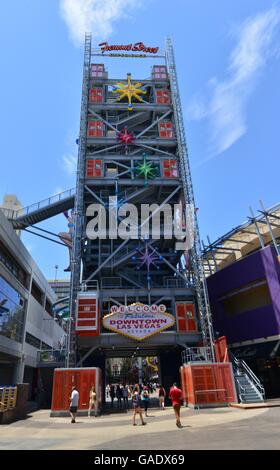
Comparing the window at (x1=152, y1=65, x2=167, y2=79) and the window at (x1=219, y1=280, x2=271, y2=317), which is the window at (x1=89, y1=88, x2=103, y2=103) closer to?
the window at (x1=152, y1=65, x2=167, y2=79)

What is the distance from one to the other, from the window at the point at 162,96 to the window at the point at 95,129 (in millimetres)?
8909

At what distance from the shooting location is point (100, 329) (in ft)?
102

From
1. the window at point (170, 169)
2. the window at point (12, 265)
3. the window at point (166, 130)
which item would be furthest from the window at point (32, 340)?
the window at point (166, 130)

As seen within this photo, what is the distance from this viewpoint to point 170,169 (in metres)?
40.0

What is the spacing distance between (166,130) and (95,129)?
9098 mm

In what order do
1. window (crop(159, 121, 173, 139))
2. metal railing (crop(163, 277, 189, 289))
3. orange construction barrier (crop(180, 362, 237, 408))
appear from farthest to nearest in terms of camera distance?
window (crop(159, 121, 173, 139)) < metal railing (crop(163, 277, 189, 289)) < orange construction barrier (crop(180, 362, 237, 408))

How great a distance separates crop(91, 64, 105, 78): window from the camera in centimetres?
4647

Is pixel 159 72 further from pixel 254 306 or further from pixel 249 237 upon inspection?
pixel 254 306

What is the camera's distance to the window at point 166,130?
42325 millimetres

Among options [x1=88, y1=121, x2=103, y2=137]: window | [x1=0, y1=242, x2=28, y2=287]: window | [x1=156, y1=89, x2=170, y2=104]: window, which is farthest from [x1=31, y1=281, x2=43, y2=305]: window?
[x1=156, y1=89, x2=170, y2=104]: window

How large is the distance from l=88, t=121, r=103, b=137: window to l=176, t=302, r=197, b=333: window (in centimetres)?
2330

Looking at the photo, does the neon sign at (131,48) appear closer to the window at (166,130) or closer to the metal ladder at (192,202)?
the metal ladder at (192,202)
